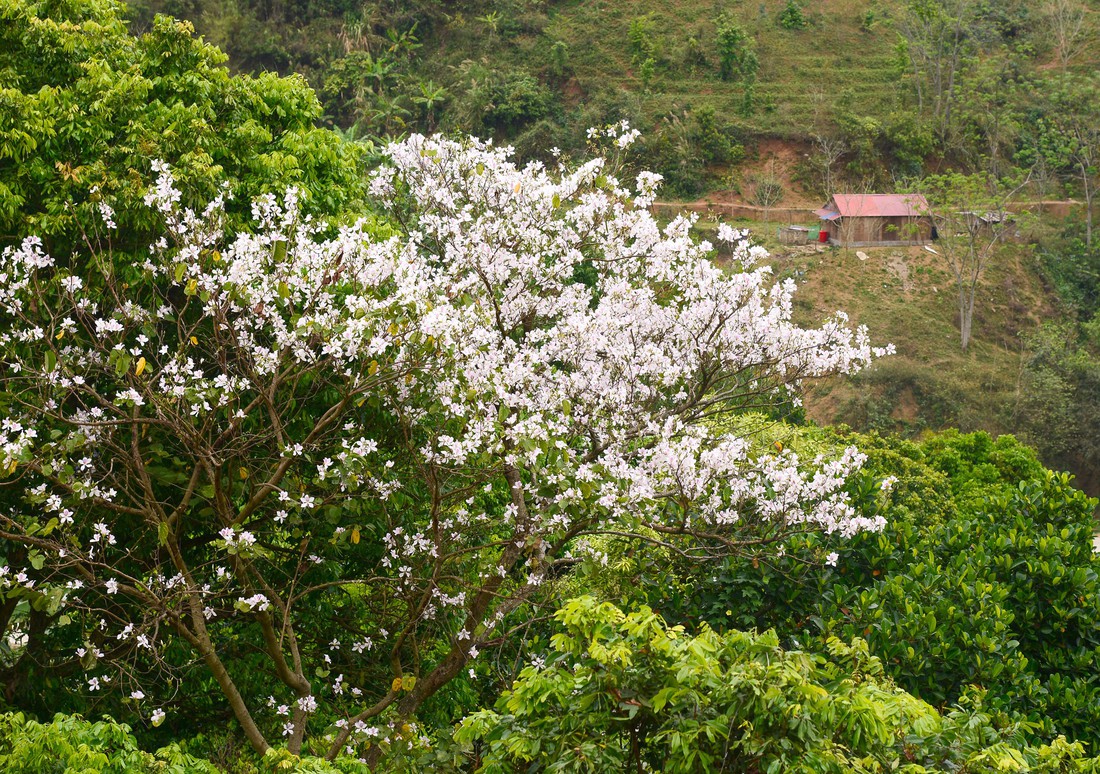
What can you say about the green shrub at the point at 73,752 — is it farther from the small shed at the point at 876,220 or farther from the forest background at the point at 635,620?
the small shed at the point at 876,220

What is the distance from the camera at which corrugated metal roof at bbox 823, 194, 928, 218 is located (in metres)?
36.6

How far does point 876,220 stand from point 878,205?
1.94 feet

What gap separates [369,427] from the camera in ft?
24.4

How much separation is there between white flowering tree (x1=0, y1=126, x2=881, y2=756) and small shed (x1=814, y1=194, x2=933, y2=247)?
95.2 ft

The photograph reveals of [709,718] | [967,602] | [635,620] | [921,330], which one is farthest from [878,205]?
[709,718]

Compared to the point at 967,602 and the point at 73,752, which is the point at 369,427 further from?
the point at 967,602

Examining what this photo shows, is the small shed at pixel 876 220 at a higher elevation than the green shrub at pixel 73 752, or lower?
lower

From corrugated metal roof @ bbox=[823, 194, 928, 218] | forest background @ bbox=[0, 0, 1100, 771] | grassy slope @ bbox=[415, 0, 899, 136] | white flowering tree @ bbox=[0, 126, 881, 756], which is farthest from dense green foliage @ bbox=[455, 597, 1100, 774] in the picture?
grassy slope @ bbox=[415, 0, 899, 136]

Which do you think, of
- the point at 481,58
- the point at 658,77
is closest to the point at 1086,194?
the point at 658,77

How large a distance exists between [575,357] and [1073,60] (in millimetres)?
44702

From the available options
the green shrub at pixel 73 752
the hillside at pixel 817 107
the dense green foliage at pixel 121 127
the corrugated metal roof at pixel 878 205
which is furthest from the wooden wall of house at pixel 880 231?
the green shrub at pixel 73 752

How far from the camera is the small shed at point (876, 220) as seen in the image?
36781 mm

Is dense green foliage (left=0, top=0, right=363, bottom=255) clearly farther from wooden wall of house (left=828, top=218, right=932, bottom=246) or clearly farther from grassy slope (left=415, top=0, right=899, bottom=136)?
grassy slope (left=415, top=0, right=899, bottom=136)

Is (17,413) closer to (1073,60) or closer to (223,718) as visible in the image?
(223,718)
